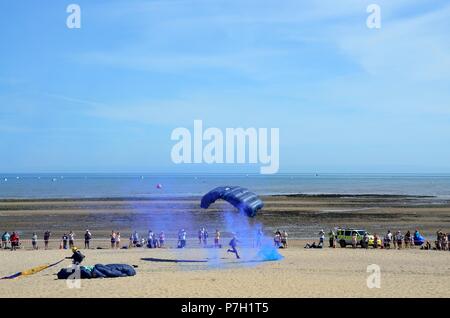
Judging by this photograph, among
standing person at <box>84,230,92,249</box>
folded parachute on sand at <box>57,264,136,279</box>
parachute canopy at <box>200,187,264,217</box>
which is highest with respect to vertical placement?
parachute canopy at <box>200,187,264,217</box>

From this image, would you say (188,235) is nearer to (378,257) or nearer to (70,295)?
(378,257)

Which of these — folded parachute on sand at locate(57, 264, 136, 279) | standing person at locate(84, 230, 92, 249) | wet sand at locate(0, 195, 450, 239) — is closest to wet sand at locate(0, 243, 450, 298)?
folded parachute on sand at locate(57, 264, 136, 279)

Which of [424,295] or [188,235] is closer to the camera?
[424,295]

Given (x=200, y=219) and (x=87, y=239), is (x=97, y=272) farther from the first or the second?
(x=200, y=219)

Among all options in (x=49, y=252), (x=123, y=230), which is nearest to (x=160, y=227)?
(x=123, y=230)

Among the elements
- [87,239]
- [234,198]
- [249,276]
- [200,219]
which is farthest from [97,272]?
[200,219]

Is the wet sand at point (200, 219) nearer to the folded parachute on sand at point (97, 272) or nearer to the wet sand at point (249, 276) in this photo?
the wet sand at point (249, 276)

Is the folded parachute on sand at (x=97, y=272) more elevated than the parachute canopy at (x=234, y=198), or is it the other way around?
the parachute canopy at (x=234, y=198)

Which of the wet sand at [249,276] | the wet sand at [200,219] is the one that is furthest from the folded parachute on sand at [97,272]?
the wet sand at [200,219]

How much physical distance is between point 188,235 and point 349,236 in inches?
534

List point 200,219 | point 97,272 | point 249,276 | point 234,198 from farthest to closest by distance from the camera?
point 200,219
point 234,198
point 249,276
point 97,272

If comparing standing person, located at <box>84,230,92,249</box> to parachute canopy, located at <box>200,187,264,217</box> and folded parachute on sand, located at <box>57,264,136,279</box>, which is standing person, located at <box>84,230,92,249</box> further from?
folded parachute on sand, located at <box>57,264,136,279</box>
